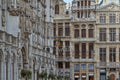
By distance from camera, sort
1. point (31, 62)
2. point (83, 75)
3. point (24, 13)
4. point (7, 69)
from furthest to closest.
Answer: point (83, 75), point (31, 62), point (24, 13), point (7, 69)

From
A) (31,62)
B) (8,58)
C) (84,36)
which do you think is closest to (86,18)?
(84,36)

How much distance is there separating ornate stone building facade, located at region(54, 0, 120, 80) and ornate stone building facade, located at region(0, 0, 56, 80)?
12998 millimetres

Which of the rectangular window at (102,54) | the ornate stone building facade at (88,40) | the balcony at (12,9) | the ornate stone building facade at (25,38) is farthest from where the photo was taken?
the rectangular window at (102,54)

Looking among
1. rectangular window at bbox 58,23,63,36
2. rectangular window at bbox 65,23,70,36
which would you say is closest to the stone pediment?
rectangular window at bbox 65,23,70,36

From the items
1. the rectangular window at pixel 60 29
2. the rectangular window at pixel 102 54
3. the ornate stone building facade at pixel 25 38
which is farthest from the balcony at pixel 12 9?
the rectangular window at pixel 102 54

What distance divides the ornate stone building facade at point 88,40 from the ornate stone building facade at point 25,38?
13.0m

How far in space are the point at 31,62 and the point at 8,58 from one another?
969cm

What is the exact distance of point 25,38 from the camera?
3256 centimetres

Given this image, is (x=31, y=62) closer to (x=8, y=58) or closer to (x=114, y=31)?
(x=8, y=58)

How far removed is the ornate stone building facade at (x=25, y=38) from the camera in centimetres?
2569

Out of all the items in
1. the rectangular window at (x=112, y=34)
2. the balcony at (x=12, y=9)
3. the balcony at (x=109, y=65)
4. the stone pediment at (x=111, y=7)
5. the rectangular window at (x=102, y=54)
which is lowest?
the balcony at (x=109, y=65)

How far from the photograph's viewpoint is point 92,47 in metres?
62.2

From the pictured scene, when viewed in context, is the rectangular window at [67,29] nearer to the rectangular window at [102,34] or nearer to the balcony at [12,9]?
the rectangular window at [102,34]

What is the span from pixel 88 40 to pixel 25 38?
30101 mm
